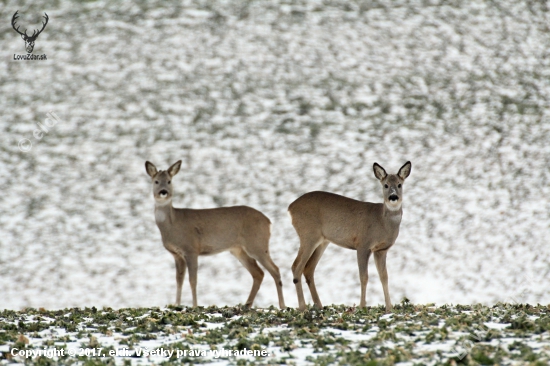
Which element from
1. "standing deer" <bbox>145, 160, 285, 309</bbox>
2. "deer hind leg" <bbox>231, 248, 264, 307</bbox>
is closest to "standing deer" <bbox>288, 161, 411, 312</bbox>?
"standing deer" <bbox>145, 160, 285, 309</bbox>

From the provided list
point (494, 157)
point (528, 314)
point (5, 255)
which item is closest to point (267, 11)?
point (494, 157)

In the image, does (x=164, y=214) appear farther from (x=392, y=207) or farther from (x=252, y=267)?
(x=392, y=207)

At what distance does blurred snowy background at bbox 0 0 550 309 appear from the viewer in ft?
60.2

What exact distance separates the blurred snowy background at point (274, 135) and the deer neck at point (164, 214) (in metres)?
4.87

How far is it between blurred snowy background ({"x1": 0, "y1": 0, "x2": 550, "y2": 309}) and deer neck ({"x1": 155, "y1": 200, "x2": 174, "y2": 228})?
16.0 feet

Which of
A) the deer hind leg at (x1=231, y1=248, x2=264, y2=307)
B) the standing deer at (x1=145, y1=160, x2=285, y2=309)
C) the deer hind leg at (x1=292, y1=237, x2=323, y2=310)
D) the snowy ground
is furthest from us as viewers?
the deer hind leg at (x1=231, y1=248, x2=264, y2=307)

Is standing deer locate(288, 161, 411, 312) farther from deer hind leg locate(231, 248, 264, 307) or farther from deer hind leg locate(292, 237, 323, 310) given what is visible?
deer hind leg locate(231, 248, 264, 307)

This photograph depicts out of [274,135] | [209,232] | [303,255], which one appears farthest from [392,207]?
[274,135]

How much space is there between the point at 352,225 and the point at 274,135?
36.0ft

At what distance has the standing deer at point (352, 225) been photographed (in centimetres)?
1195

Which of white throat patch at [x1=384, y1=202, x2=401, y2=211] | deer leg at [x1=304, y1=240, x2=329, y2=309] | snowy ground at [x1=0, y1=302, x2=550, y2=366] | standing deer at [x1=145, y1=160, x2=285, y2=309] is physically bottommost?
snowy ground at [x1=0, y1=302, x2=550, y2=366]

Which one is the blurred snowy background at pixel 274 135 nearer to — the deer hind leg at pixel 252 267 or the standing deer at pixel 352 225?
the deer hind leg at pixel 252 267

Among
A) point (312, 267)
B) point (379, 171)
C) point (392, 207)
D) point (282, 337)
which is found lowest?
point (282, 337)

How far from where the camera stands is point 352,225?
478 inches
